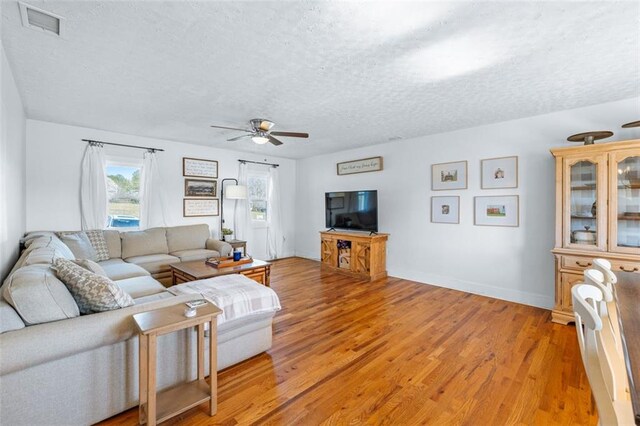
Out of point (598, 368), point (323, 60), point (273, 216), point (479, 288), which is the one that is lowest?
point (479, 288)

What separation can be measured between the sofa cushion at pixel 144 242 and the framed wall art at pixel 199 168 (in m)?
1.21

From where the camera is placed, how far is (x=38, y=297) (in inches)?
59.6

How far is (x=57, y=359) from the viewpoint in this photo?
4.94 ft

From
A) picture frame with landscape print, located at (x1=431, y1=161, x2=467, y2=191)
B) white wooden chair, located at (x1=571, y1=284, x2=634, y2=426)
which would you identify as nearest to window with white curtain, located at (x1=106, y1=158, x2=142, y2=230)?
picture frame with landscape print, located at (x1=431, y1=161, x2=467, y2=191)

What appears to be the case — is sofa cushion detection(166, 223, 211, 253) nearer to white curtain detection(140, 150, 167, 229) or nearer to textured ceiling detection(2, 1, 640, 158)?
white curtain detection(140, 150, 167, 229)

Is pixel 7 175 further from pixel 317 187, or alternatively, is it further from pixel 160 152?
pixel 317 187

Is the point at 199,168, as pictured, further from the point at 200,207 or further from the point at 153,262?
the point at 153,262

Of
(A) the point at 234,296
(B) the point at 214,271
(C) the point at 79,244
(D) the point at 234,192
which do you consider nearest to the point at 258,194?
(D) the point at 234,192

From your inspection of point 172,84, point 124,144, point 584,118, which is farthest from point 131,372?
point 584,118

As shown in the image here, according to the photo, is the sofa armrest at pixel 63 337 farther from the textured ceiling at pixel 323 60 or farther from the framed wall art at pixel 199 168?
the framed wall art at pixel 199 168

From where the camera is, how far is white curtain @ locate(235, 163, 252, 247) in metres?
5.90

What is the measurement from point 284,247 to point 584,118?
Answer: 5646mm

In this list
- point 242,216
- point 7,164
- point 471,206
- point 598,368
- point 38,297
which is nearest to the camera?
point 598,368

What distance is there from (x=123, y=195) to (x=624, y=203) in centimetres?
657
